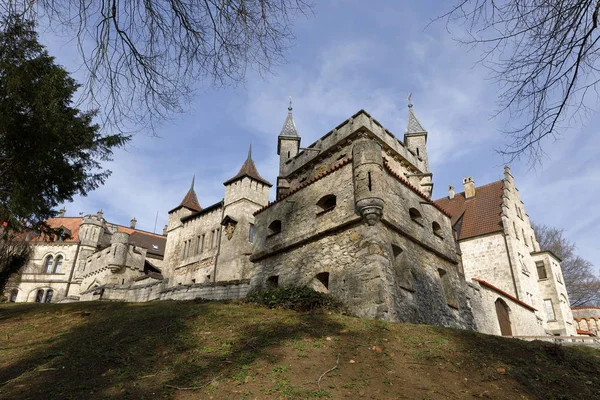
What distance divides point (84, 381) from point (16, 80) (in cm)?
451

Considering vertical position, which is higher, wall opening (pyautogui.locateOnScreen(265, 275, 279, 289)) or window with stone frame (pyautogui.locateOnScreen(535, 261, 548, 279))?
window with stone frame (pyautogui.locateOnScreen(535, 261, 548, 279))

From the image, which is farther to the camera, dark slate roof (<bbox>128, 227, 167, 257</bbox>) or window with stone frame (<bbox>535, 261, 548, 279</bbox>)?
dark slate roof (<bbox>128, 227, 167, 257</bbox>)

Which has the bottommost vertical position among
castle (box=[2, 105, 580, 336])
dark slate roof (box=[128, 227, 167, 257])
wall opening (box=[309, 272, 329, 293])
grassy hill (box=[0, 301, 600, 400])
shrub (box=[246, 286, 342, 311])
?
grassy hill (box=[0, 301, 600, 400])

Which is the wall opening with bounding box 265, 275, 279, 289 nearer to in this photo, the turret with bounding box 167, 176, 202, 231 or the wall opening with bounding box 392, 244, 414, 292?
the wall opening with bounding box 392, 244, 414, 292

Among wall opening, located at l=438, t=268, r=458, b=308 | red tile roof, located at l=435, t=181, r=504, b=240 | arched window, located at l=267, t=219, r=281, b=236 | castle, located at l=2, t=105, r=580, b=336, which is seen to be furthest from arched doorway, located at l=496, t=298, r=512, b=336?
arched window, located at l=267, t=219, r=281, b=236

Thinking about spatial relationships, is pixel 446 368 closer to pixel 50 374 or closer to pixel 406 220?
pixel 50 374

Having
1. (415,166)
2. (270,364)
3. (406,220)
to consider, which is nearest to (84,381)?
(270,364)

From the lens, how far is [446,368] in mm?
6562

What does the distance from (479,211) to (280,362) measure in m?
22.4

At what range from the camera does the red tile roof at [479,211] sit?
23797 mm

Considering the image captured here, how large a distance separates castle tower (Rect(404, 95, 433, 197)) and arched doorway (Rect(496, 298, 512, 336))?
607 cm

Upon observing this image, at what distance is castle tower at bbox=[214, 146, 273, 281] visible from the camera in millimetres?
24359

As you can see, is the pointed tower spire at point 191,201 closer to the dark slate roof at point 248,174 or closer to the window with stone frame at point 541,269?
the dark slate roof at point 248,174

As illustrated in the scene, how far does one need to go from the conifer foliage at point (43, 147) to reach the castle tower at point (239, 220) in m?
12.9
